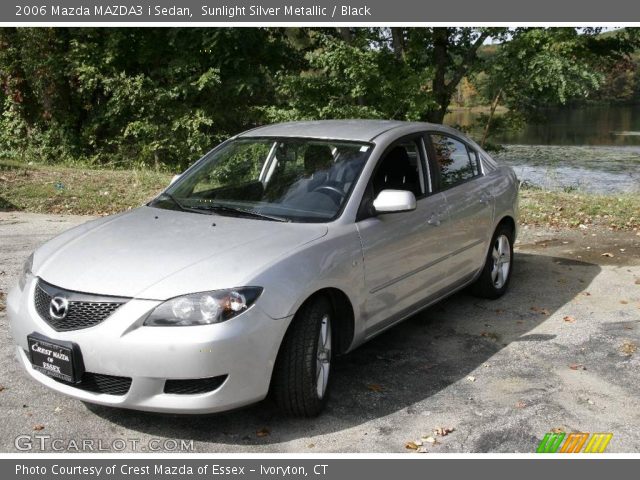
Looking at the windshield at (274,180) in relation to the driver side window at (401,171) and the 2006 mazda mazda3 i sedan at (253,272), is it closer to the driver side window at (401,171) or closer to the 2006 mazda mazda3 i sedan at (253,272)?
the 2006 mazda mazda3 i sedan at (253,272)

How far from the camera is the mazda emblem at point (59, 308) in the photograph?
12.5 feet

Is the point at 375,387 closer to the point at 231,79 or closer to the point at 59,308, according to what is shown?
the point at 59,308

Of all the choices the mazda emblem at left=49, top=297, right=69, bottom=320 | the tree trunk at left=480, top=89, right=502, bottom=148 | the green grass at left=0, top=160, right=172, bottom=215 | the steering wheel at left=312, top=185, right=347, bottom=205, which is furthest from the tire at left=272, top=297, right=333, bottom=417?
the tree trunk at left=480, top=89, right=502, bottom=148

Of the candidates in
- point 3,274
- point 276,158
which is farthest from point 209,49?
point 276,158

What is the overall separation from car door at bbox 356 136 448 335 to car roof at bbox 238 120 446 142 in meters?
0.16

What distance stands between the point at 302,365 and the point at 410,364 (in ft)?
4.53

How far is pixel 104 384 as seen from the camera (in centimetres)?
379

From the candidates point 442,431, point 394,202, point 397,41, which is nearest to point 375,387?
point 442,431

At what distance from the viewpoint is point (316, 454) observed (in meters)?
3.87

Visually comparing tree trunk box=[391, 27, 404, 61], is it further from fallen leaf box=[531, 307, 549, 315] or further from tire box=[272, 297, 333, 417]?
tire box=[272, 297, 333, 417]

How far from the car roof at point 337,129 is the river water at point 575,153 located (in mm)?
10463

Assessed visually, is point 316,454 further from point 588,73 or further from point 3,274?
point 588,73

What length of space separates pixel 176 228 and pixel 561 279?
14.9ft

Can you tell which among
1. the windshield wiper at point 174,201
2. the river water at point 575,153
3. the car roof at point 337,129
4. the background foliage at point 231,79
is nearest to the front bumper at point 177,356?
the windshield wiper at point 174,201
